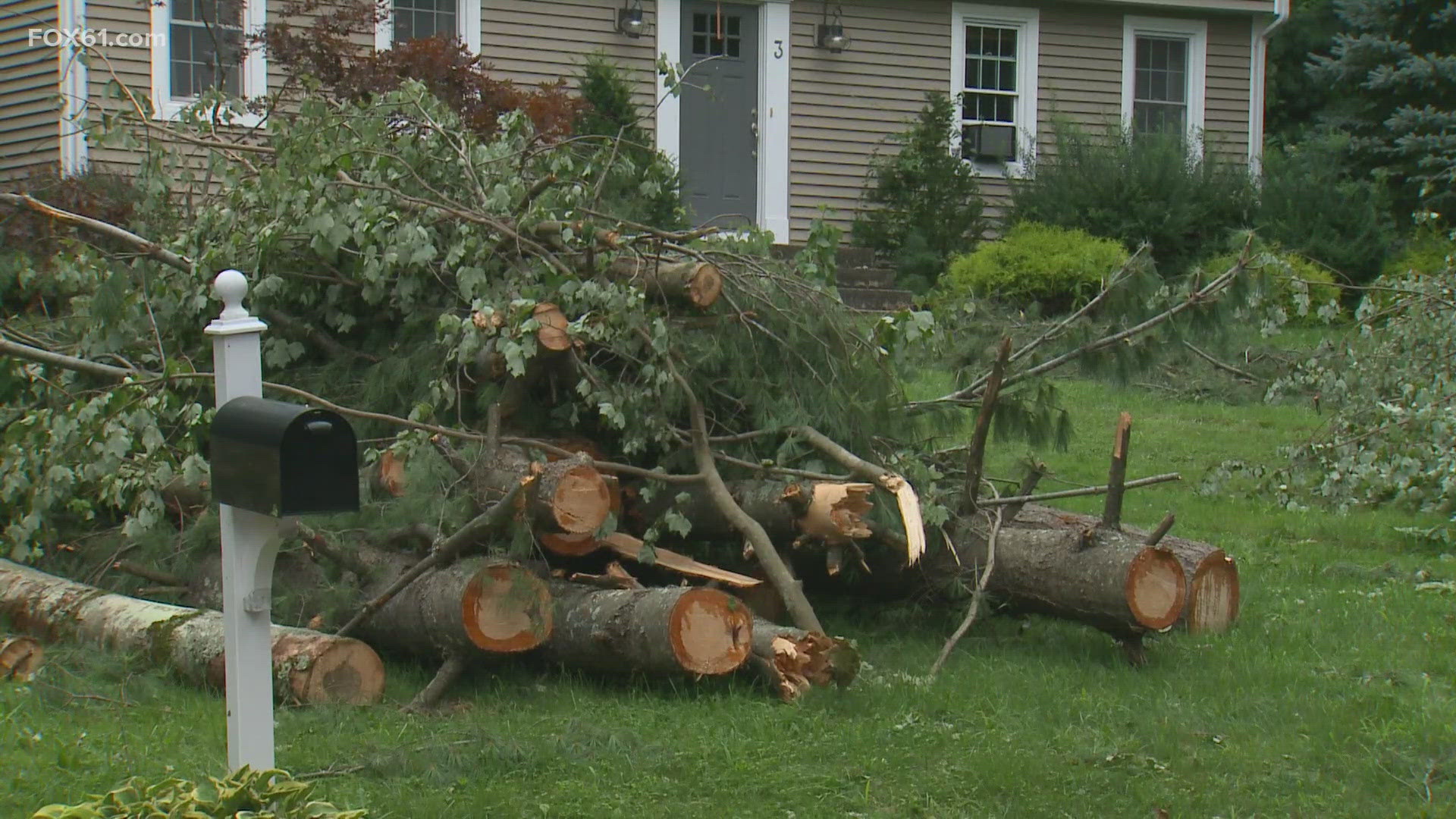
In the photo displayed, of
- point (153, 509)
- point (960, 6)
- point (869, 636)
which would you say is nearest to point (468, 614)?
point (153, 509)

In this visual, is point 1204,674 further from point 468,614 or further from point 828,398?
point 468,614

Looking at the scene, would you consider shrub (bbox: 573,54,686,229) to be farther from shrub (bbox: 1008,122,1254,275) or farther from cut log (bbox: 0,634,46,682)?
cut log (bbox: 0,634,46,682)

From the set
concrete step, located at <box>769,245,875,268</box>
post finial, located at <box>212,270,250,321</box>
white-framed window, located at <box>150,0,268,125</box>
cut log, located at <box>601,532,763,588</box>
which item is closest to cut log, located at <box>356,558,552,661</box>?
cut log, located at <box>601,532,763,588</box>

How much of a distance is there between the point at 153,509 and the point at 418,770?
1.76 meters

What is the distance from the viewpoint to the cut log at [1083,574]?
5.47 meters

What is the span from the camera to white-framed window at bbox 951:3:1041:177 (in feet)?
57.6

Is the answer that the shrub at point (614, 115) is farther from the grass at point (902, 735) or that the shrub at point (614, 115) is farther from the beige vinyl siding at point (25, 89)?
the grass at point (902, 735)

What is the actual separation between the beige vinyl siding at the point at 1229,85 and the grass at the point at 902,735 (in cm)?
1316

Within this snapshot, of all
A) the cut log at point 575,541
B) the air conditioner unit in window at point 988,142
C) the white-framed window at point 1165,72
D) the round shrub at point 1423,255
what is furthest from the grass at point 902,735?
the white-framed window at point 1165,72

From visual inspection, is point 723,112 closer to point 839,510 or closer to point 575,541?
point 839,510

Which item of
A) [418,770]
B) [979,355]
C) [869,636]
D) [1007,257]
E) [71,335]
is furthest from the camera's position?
[1007,257]

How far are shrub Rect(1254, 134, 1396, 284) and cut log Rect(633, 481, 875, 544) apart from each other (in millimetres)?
11428

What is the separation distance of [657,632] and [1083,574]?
5.43 feet

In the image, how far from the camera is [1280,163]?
57.4ft
